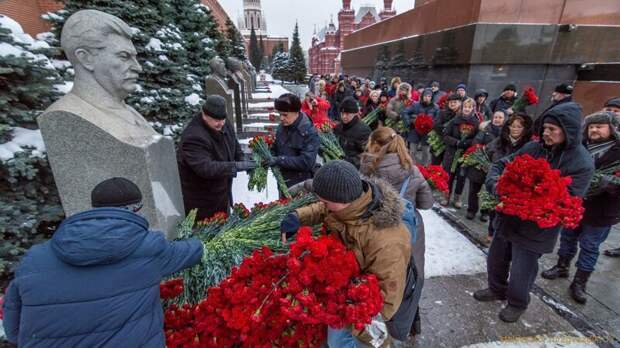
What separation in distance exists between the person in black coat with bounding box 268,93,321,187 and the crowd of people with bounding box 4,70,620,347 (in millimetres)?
15

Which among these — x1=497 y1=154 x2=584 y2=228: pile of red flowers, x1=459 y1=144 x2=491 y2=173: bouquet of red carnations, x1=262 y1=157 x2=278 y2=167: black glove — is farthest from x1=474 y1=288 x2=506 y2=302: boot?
x1=262 y1=157 x2=278 y2=167: black glove

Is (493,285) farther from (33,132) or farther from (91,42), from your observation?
(33,132)

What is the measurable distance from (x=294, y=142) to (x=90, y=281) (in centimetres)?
231

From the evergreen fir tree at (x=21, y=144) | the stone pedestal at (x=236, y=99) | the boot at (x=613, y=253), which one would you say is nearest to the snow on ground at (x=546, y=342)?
the boot at (x=613, y=253)

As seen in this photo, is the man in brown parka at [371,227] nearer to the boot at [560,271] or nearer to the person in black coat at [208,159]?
the person in black coat at [208,159]

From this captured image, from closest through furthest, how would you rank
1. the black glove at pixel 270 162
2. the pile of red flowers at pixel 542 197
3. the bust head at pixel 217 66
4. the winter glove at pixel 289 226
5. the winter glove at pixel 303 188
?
the winter glove at pixel 289 226
the pile of red flowers at pixel 542 197
the winter glove at pixel 303 188
the black glove at pixel 270 162
the bust head at pixel 217 66

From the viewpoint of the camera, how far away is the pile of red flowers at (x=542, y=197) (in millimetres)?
2161

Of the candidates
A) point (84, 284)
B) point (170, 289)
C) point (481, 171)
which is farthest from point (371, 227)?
point (481, 171)

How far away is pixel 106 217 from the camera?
1.16m

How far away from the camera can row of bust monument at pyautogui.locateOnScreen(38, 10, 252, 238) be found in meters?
1.63

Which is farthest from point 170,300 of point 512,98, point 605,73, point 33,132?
point 605,73

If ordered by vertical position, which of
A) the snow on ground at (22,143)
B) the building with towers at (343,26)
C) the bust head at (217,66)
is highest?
the building with towers at (343,26)

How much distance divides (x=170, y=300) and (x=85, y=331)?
0.55 meters

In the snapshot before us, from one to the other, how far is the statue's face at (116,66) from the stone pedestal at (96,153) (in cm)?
18
